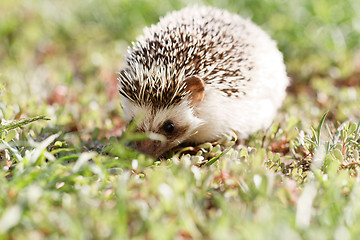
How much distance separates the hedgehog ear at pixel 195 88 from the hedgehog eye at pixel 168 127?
27cm

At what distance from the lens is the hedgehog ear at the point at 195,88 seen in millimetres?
3102

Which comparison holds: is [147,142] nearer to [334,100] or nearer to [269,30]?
[334,100]

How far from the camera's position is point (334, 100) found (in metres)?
4.25

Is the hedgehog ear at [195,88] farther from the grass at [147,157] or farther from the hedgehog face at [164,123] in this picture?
the grass at [147,157]

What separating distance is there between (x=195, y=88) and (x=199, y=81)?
9 cm

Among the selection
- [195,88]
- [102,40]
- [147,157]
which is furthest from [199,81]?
[102,40]

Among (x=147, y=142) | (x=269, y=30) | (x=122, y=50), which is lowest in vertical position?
(x=147, y=142)

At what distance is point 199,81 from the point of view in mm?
3107

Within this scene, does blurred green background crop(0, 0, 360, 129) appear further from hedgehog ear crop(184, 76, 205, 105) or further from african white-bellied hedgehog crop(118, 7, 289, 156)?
hedgehog ear crop(184, 76, 205, 105)

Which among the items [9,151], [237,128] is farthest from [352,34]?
[9,151]

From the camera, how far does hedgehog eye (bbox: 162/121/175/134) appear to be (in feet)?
10.6

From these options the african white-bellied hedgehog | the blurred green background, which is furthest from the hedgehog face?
the blurred green background

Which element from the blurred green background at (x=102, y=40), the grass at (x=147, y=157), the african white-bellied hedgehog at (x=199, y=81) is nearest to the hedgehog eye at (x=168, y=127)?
the african white-bellied hedgehog at (x=199, y=81)

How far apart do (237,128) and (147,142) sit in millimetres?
890
